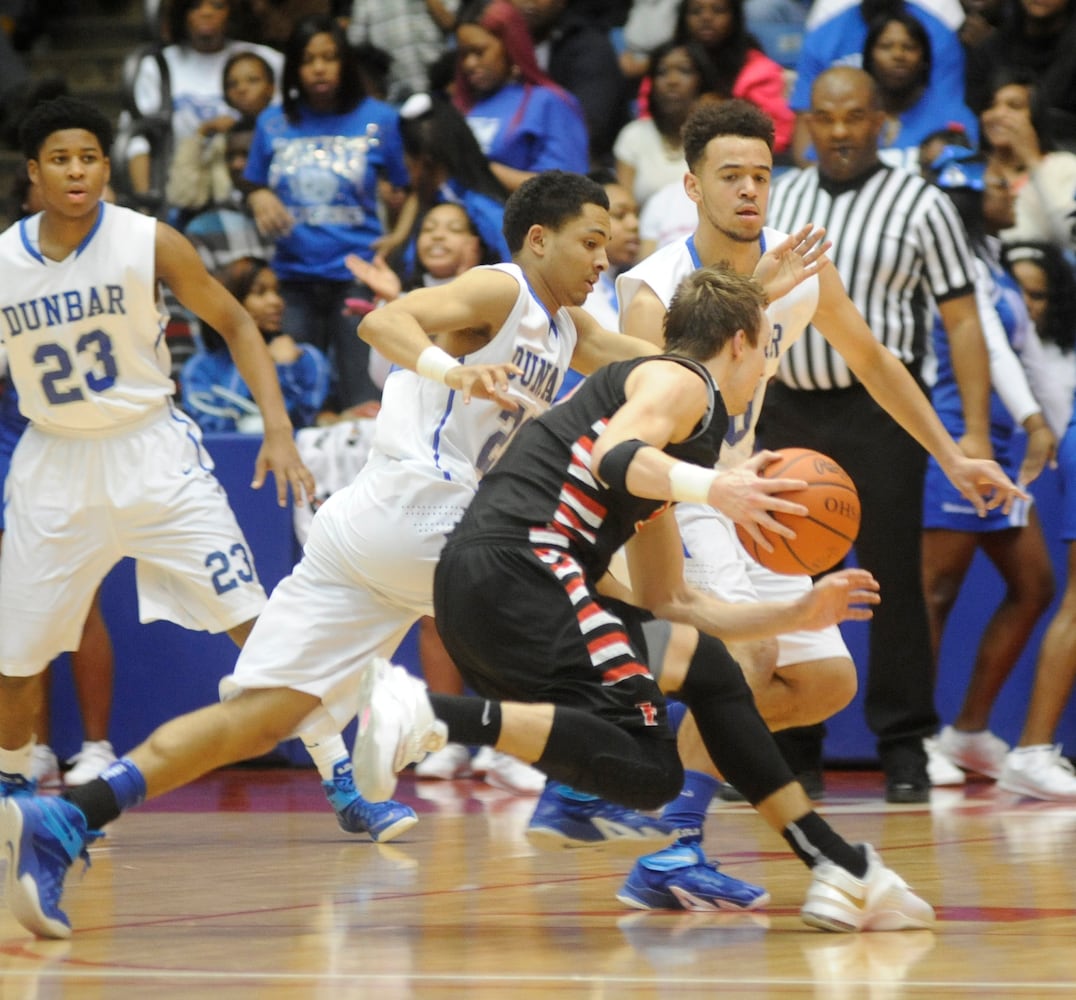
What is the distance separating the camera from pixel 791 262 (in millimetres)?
5422

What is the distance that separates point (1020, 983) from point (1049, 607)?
4608 mm

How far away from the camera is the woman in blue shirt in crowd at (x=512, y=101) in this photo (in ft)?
31.7

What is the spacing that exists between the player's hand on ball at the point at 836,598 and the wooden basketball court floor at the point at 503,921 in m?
0.71

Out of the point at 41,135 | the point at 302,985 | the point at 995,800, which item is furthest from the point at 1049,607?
the point at 302,985

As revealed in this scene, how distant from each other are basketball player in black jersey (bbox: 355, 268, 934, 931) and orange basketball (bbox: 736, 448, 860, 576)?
182mm

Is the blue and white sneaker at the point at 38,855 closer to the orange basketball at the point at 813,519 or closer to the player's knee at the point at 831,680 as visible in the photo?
the orange basketball at the point at 813,519

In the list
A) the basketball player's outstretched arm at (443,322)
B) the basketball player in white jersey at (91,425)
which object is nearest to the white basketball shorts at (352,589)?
the basketball player's outstretched arm at (443,322)

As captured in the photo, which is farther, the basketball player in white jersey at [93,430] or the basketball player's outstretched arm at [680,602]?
the basketball player in white jersey at [93,430]

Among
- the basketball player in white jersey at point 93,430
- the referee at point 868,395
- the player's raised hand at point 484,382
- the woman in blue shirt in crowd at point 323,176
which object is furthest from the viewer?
the woman in blue shirt in crowd at point 323,176

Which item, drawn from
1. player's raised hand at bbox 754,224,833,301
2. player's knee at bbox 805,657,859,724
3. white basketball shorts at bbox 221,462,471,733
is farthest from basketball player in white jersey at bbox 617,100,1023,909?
white basketball shorts at bbox 221,462,471,733

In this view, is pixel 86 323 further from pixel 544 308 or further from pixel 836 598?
pixel 836 598

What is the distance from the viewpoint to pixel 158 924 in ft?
15.4

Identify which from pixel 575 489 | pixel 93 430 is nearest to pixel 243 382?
pixel 93 430

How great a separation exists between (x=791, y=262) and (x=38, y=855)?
255cm
